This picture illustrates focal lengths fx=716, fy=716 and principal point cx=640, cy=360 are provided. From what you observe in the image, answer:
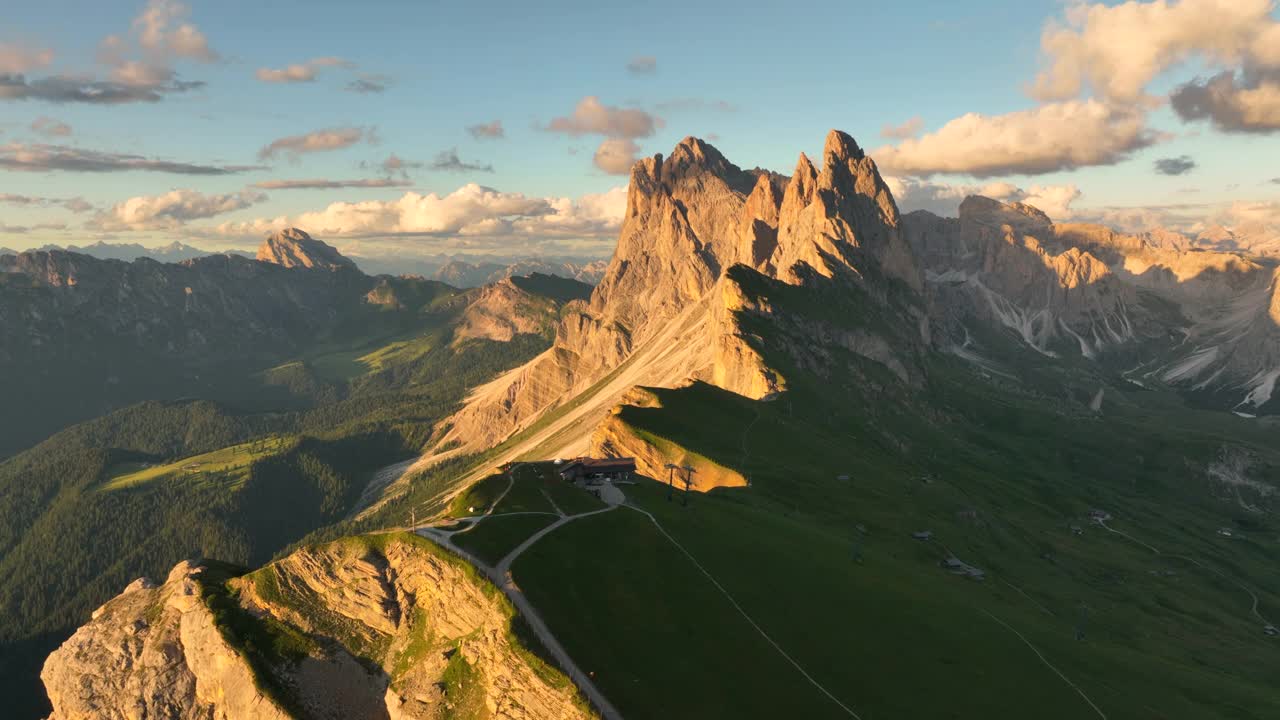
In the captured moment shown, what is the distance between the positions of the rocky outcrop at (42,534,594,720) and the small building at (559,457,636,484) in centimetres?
Result: 4036

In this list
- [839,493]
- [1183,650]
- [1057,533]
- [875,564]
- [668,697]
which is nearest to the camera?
[668,697]

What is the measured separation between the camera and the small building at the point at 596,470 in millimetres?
116125

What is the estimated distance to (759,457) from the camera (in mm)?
159000

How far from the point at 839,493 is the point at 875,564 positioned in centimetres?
4416

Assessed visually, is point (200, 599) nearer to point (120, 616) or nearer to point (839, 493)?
point (120, 616)

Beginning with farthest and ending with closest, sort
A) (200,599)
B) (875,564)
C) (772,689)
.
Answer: (875,564) < (200,599) < (772,689)

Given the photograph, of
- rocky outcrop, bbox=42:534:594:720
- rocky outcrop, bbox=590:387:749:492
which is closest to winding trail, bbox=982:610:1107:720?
rocky outcrop, bbox=590:387:749:492

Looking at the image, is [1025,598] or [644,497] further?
[1025,598]

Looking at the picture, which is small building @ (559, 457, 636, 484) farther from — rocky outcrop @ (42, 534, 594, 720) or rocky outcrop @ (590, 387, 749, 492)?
rocky outcrop @ (42, 534, 594, 720)

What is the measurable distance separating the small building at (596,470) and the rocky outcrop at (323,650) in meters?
Answer: 40.4

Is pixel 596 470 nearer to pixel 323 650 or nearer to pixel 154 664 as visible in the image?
pixel 323 650

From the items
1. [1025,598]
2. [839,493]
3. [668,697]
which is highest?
[668,697]

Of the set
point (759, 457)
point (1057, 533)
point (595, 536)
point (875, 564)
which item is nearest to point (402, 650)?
point (595, 536)

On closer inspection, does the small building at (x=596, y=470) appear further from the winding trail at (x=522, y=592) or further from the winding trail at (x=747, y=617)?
the winding trail at (x=522, y=592)
